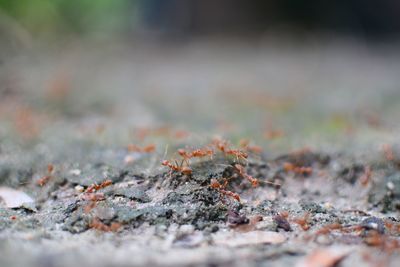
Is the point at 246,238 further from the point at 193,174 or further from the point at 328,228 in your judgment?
the point at 193,174

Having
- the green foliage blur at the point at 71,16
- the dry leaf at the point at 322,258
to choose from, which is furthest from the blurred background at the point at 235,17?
the dry leaf at the point at 322,258

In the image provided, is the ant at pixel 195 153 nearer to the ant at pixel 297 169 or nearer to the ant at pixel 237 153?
the ant at pixel 237 153

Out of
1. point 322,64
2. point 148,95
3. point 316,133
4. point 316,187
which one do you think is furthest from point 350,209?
point 322,64

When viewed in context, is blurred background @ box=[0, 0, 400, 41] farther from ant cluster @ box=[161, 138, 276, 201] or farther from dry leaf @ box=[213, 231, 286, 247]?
dry leaf @ box=[213, 231, 286, 247]

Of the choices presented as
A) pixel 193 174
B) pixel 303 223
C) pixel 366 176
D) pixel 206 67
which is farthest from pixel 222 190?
pixel 206 67

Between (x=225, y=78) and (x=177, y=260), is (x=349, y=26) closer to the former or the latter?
(x=225, y=78)

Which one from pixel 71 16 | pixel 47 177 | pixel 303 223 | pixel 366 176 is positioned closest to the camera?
pixel 303 223
